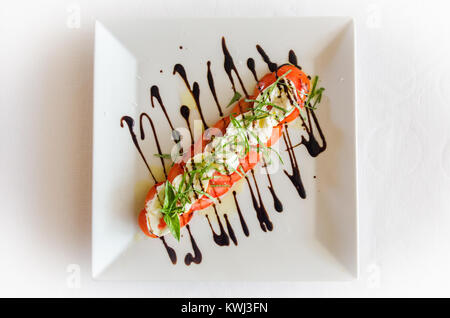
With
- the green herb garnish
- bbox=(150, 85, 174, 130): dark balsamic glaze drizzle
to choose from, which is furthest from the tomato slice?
bbox=(150, 85, 174, 130): dark balsamic glaze drizzle

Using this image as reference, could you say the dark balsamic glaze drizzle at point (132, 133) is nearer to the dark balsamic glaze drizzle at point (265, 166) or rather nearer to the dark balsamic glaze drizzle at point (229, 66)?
the dark balsamic glaze drizzle at point (265, 166)

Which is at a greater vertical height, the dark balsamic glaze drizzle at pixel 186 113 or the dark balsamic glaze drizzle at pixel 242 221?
the dark balsamic glaze drizzle at pixel 186 113

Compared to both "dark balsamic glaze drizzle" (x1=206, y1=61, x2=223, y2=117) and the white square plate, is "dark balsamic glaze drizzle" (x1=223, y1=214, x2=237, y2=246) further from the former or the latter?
"dark balsamic glaze drizzle" (x1=206, y1=61, x2=223, y2=117)

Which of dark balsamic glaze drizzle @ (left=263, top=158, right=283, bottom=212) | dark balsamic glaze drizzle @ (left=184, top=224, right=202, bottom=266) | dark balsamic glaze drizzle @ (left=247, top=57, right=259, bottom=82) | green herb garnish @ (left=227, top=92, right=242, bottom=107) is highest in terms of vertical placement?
dark balsamic glaze drizzle @ (left=247, top=57, right=259, bottom=82)

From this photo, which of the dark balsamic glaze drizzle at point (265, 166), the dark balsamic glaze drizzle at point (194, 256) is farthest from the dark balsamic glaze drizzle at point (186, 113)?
the dark balsamic glaze drizzle at point (194, 256)

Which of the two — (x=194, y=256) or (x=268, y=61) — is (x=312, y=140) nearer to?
(x=268, y=61)

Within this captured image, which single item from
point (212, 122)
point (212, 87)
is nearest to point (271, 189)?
point (212, 122)
